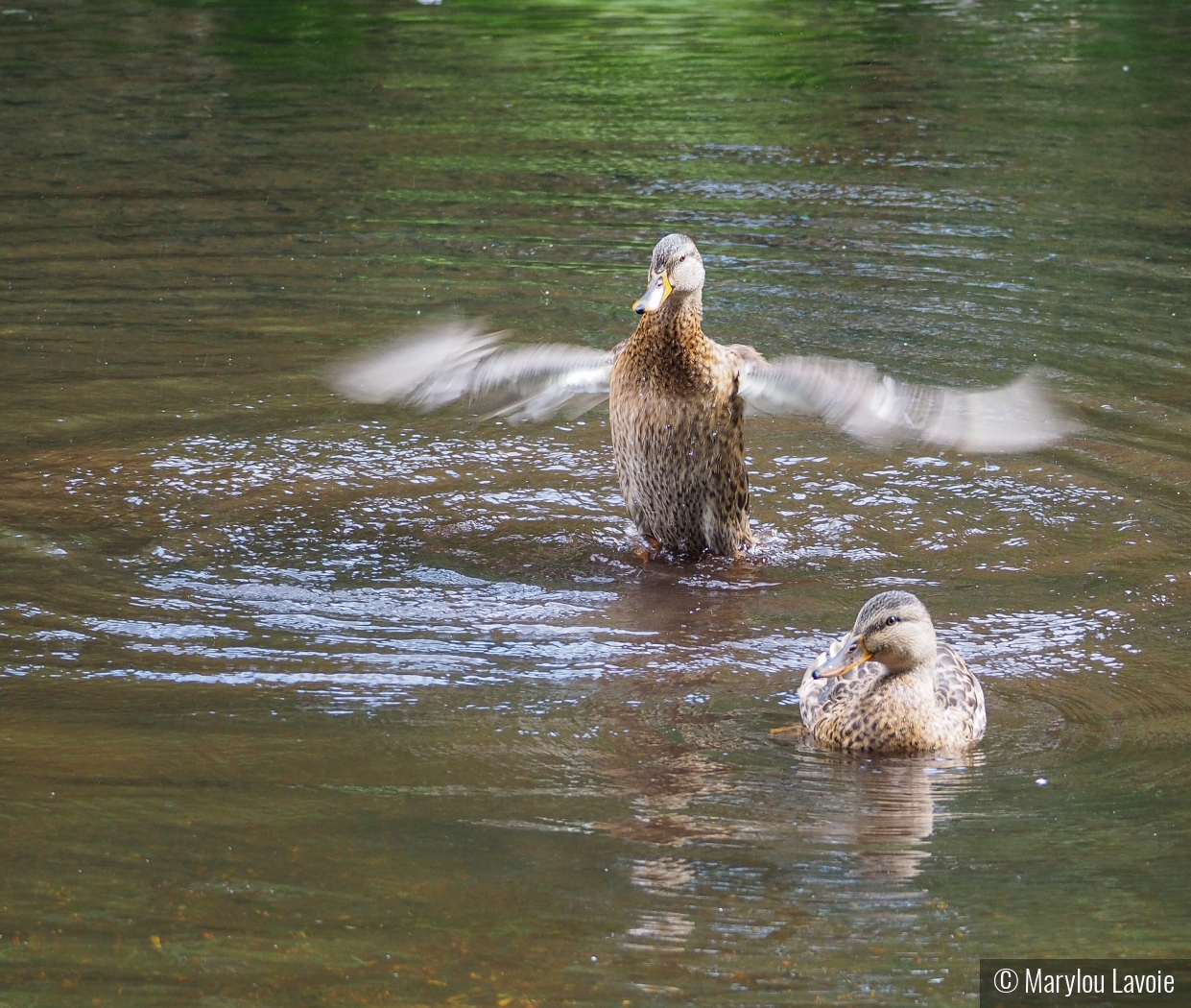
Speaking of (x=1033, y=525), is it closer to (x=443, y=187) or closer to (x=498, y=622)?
(x=498, y=622)

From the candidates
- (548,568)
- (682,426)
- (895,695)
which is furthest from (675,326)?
(895,695)

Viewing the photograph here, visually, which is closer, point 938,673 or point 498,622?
point 938,673

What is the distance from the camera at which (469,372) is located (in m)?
7.32

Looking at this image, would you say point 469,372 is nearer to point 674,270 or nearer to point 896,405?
point 674,270

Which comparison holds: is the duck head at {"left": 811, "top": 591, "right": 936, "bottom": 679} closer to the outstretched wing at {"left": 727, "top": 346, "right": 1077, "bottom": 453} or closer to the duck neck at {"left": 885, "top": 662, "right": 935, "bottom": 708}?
the duck neck at {"left": 885, "top": 662, "right": 935, "bottom": 708}

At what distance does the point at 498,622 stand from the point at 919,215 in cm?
653

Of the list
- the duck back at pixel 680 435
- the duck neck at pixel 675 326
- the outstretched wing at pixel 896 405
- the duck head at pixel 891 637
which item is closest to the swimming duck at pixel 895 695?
the duck head at pixel 891 637

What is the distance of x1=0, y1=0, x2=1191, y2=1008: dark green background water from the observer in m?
4.18

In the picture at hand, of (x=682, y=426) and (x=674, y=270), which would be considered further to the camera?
(x=682, y=426)

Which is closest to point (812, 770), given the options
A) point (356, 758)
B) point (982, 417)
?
point (356, 758)

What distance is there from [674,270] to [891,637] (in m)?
2.02

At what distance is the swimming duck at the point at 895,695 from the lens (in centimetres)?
530

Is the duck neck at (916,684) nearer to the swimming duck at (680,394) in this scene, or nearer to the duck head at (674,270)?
the swimming duck at (680,394)

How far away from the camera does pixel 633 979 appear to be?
154 inches
